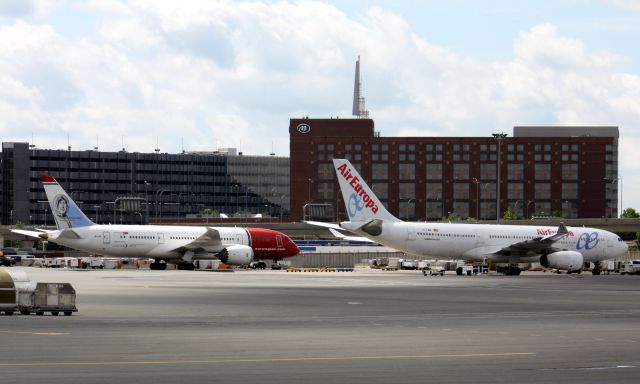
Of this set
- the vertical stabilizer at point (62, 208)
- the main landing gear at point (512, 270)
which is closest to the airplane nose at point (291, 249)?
the vertical stabilizer at point (62, 208)

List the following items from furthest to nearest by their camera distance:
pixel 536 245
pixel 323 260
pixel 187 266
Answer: pixel 323 260
pixel 187 266
pixel 536 245

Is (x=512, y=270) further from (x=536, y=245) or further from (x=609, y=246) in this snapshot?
(x=609, y=246)

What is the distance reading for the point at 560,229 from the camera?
95375 millimetres

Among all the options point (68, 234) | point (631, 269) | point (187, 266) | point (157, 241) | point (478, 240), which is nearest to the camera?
point (478, 240)

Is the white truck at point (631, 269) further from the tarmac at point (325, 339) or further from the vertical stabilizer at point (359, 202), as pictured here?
the tarmac at point (325, 339)

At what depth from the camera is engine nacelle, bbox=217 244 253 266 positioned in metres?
107

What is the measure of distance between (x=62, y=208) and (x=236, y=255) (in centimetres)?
1615

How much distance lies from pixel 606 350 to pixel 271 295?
29643 millimetres

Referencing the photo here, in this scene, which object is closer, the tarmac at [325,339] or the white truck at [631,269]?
the tarmac at [325,339]

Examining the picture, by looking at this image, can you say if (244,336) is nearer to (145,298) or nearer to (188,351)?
(188,351)

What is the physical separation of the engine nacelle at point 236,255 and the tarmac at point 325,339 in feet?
157

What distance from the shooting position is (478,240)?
95938 millimetres

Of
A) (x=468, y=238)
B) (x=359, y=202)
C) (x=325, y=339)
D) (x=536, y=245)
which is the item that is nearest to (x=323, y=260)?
(x=468, y=238)

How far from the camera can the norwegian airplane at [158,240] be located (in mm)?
102062
